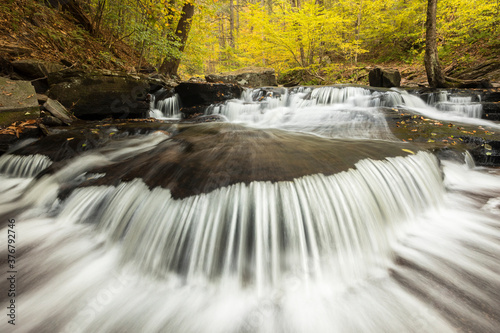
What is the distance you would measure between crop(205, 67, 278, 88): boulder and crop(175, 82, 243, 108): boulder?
3.19 meters

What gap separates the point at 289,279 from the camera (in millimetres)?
1565

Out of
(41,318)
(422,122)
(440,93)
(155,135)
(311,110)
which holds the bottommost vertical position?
(41,318)

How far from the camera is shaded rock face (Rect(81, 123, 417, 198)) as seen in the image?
6.74ft

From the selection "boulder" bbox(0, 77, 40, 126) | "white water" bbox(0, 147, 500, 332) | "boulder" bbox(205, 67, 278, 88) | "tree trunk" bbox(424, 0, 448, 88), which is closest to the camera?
"white water" bbox(0, 147, 500, 332)

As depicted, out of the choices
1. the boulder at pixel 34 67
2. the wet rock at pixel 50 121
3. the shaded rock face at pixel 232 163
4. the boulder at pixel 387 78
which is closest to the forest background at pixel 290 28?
the boulder at pixel 34 67

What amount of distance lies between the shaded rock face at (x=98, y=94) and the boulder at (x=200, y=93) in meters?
1.20

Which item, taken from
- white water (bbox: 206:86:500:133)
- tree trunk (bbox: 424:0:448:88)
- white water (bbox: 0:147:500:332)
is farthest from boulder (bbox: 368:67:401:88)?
white water (bbox: 0:147:500:332)

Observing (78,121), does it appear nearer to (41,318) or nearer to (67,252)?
(67,252)

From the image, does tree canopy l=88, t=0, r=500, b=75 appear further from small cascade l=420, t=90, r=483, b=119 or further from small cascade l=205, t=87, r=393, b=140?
small cascade l=420, t=90, r=483, b=119

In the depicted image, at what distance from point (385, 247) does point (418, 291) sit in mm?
461

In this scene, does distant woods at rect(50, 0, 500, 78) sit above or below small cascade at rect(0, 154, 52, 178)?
above

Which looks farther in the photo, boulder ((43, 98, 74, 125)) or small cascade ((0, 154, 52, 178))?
boulder ((43, 98, 74, 125))

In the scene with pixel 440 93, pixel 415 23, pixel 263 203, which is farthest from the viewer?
pixel 415 23

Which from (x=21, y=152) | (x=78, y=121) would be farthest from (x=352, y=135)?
(x=78, y=121)
